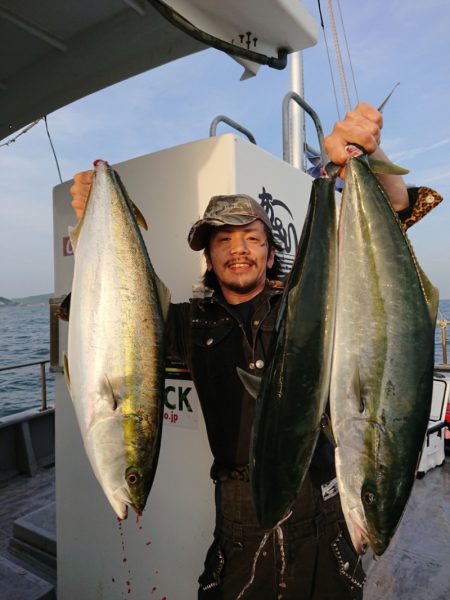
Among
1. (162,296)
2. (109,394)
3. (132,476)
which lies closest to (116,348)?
(109,394)

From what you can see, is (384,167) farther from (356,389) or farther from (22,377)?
(22,377)

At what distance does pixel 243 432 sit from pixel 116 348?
763 millimetres

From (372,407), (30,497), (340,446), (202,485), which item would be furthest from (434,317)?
(30,497)

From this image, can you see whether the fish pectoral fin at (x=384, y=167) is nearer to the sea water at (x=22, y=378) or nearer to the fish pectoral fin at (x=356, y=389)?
the fish pectoral fin at (x=356, y=389)

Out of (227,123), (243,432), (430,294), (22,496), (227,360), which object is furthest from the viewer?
(22,496)

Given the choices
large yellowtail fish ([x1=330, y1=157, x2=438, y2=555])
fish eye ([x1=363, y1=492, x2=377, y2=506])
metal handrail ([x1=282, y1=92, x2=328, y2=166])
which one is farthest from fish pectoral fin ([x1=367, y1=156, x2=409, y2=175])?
metal handrail ([x1=282, y1=92, x2=328, y2=166])

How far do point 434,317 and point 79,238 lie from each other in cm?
130

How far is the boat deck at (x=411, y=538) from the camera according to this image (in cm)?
338

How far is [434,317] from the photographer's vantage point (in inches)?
52.4

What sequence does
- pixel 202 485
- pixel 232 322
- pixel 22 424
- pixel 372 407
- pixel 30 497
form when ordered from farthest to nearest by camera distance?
1. pixel 22 424
2. pixel 30 497
3. pixel 202 485
4. pixel 232 322
5. pixel 372 407

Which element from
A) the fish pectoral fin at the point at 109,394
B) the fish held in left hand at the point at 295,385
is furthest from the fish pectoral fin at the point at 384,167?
the fish pectoral fin at the point at 109,394

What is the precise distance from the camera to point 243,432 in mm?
2021

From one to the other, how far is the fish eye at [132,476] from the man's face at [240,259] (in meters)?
1.00

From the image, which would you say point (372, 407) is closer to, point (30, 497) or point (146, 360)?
point (146, 360)
